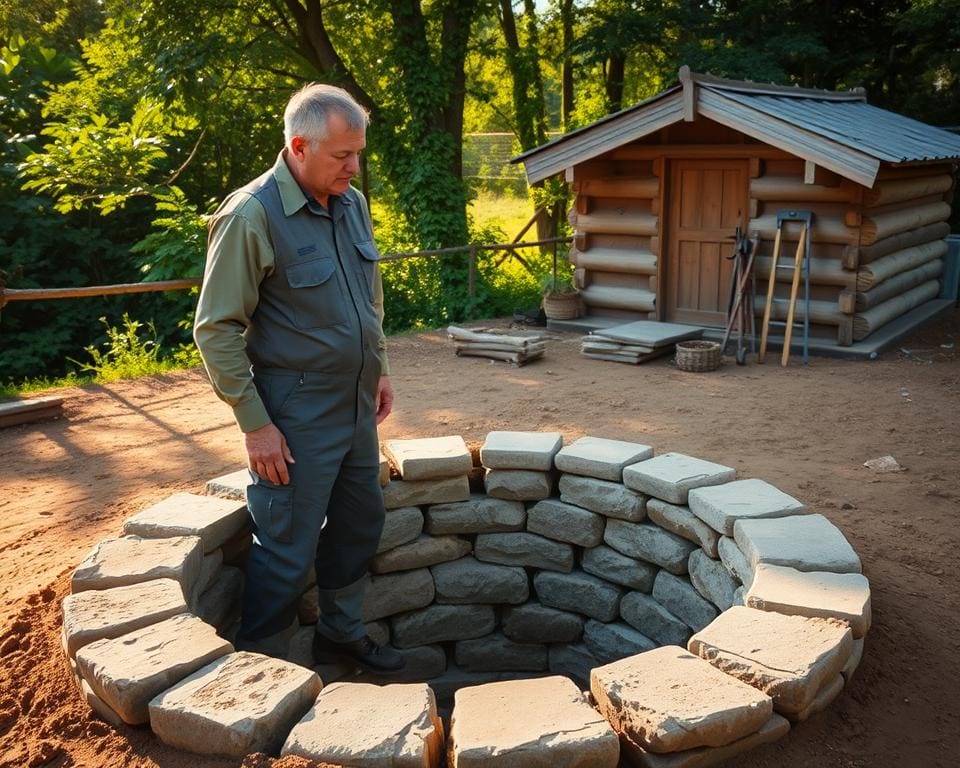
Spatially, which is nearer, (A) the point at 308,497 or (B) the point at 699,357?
(A) the point at 308,497

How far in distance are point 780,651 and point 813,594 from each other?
1.44 feet

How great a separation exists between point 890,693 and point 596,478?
1840 mm

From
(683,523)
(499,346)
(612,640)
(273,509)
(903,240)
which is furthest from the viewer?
(903,240)

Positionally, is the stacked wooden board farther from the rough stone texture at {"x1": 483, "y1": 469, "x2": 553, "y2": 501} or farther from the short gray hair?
the short gray hair

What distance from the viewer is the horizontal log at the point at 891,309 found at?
31.3ft

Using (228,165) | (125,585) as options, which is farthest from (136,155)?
(125,585)

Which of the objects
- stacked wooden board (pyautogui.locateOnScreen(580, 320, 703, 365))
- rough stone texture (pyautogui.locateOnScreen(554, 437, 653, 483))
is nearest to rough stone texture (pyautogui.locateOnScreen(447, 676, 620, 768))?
rough stone texture (pyautogui.locateOnScreen(554, 437, 653, 483))

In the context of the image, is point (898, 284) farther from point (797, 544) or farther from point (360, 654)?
point (360, 654)

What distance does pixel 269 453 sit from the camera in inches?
128

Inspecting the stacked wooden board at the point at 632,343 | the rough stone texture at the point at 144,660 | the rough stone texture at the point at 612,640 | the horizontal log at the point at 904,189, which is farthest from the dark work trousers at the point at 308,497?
the horizontal log at the point at 904,189

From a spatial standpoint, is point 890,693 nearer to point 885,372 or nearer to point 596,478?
point 596,478

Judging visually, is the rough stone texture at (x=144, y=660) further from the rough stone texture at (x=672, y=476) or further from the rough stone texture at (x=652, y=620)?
the rough stone texture at (x=652, y=620)

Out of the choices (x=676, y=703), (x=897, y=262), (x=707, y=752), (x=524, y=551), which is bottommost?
(x=524, y=551)

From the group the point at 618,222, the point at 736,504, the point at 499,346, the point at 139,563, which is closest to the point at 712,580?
the point at 736,504
